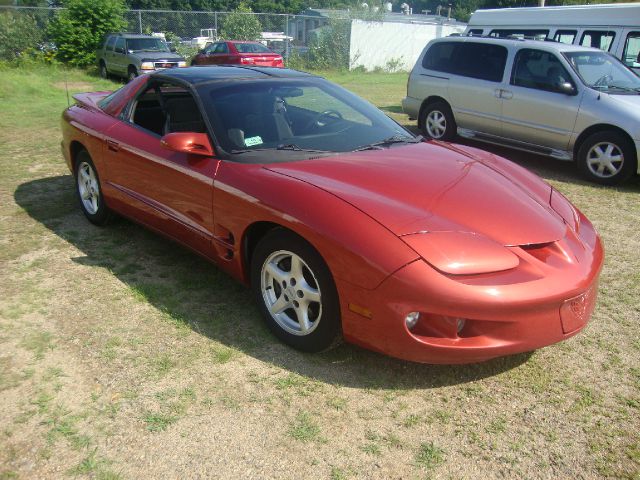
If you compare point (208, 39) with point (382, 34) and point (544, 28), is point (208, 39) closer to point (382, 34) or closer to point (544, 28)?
point (382, 34)

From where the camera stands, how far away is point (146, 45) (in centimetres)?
1867

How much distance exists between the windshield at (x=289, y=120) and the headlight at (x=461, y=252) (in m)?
1.18

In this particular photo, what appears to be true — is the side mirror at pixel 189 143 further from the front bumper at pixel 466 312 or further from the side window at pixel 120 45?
the side window at pixel 120 45

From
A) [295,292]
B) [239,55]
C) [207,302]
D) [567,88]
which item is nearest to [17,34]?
[239,55]

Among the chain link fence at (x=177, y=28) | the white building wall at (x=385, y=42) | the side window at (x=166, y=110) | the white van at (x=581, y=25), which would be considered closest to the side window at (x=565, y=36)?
the white van at (x=581, y=25)

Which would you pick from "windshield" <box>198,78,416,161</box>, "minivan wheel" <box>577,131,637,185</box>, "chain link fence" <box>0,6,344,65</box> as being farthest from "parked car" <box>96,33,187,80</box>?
"windshield" <box>198,78,416,161</box>

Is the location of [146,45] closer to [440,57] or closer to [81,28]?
[81,28]

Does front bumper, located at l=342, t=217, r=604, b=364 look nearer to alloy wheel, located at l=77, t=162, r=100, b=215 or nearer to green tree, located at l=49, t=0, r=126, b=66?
alloy wheel, located at l=77, t=162, r=100, b=215

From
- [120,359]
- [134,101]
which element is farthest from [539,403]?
[134,101]

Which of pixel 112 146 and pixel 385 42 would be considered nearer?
pixel 112 146

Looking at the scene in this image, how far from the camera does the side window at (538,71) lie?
742 cm

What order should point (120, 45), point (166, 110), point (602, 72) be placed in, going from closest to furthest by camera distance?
1. point (166, 110)
2. point (602, 72)
3. point (120, 45)

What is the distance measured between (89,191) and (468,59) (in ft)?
20.2

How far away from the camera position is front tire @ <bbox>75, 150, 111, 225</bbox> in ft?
15.6
